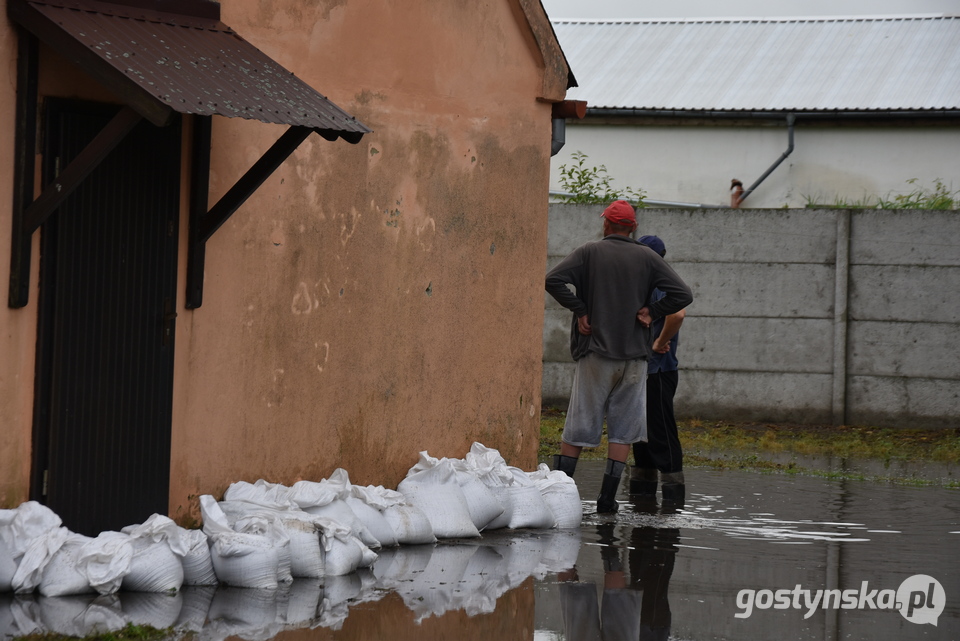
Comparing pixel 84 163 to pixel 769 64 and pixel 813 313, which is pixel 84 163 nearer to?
pixel 813 313

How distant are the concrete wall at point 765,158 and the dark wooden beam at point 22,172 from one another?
1572cm

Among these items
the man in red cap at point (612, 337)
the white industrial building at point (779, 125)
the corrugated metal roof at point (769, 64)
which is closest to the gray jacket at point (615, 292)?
the man in red cap at point (612, 337)

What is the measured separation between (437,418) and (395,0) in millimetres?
2407

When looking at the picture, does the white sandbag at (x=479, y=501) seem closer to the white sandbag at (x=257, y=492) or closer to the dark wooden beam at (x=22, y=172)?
the white sandbag at (x=257, y=492)

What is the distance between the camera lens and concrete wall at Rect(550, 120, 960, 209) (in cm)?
1970

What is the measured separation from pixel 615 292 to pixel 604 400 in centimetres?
68

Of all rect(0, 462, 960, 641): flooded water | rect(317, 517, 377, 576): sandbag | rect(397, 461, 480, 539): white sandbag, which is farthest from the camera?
rect(397, 461, 480, 539): white sandbag

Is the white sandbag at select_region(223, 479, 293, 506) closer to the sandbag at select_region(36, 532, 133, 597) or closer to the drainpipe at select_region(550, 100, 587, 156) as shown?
the sandbag at select_region(36, 532, 133, 597)

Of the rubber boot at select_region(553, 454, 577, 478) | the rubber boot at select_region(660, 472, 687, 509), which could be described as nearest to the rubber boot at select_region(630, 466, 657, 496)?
the rubber boot at select_region(660, 472, 687, 509)

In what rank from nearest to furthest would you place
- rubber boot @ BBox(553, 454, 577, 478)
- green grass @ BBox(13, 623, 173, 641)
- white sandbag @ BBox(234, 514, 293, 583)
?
green grass @ BBox(13, 623, 173, 641) < white sandbag @ BBox(234, 514, 293, 583) < rubber boot @ BBox(553, 454, 577, 478)

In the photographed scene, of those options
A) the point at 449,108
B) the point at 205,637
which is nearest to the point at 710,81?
the point at 449,108

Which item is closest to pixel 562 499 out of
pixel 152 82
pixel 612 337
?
pixel 612 337

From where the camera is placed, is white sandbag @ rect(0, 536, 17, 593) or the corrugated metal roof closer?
white sandbag @ rect(0, 536, 17, 593)

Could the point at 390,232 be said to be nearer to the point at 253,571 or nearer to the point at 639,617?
the point at 253,571
